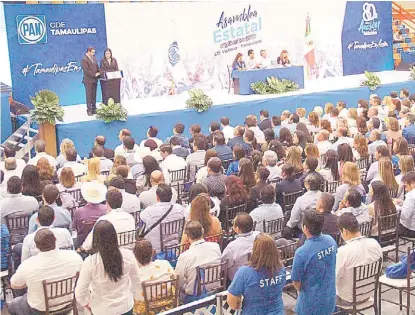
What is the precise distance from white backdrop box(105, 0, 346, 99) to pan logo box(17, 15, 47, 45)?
1521 mm

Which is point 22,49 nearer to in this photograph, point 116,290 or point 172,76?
point 172,76

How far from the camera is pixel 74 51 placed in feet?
43.8

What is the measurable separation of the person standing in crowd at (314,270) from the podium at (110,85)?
786 cm

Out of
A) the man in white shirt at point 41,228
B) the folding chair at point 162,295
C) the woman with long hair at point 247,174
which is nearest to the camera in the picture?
the folding chair at point 162,295

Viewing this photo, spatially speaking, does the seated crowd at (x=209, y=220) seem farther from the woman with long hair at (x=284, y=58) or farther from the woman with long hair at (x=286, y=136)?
the woman with long hair at (x=284, y=58)

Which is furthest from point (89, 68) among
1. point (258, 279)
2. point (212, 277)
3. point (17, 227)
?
point (258, 279)

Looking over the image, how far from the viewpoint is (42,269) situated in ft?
14.3

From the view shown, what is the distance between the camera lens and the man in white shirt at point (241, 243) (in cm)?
486

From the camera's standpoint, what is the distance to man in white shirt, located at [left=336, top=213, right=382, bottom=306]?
4715 millimetres

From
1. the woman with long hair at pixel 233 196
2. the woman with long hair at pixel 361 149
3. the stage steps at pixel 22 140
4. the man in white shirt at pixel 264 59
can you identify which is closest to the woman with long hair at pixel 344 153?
the woman with long hair at pixel 361 149

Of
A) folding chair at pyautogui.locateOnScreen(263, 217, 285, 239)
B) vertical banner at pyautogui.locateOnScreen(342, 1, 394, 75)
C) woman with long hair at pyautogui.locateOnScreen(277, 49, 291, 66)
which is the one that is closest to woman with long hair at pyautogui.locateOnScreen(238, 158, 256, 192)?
folding chair at pyautogui.locateOnScreen(263, 217, 285, 239)

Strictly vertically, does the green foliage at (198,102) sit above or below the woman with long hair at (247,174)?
above

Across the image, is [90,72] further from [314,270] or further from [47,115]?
[314,270]

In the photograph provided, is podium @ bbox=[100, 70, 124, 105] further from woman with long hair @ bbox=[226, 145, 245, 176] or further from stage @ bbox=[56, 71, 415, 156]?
woman with long hair @ bbox=[226, 145, 245, 176]
